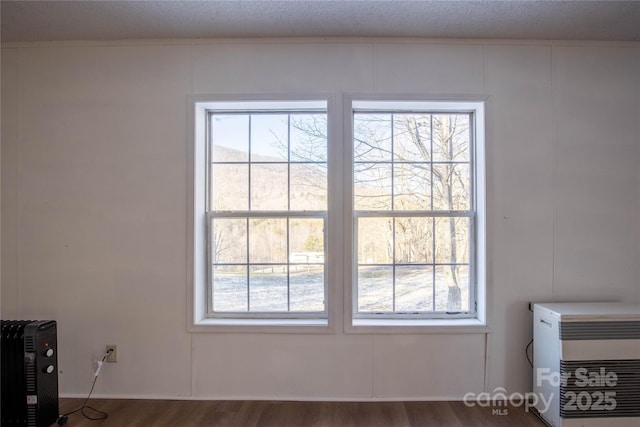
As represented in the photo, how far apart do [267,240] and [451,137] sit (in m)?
1.61

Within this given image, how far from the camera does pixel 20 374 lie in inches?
72.5

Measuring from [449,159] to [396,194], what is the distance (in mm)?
485

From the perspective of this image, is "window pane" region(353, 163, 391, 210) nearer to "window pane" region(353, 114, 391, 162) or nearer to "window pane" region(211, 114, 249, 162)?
"window pane" region(353, 114, 391, 162)

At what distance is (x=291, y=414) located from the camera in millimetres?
2020

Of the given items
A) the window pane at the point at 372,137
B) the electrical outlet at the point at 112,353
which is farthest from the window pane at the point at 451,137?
the electrical outlet at the point at 112,353

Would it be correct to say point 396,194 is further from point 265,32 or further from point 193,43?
point 193,43

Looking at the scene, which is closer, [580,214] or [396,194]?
[580,214]

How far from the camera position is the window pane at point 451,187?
2.35 metres

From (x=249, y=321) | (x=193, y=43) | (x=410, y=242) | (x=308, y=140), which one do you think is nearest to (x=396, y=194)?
(x=410, y=242)

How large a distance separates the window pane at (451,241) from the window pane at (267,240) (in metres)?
1.16

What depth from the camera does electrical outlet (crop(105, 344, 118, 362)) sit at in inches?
86.9

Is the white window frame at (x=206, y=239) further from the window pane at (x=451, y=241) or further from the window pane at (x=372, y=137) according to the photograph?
the window pane at (x=451, y=241)

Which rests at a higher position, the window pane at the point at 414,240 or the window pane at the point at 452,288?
the window pane at the point at 414,240

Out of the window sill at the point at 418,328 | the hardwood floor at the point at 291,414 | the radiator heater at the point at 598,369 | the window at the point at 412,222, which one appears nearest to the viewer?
the radiator heater at the point at 598,369
